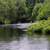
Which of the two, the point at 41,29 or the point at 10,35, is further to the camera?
the point at 41,29

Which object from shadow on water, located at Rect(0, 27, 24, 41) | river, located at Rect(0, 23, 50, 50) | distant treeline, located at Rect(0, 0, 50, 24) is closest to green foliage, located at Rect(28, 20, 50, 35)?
shadow on water, located at Rect(0, 27, 24, 41)

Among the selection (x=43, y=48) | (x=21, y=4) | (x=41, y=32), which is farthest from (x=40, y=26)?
(x=21, y=4)

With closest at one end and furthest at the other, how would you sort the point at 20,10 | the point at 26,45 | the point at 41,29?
the point at 26,45 < the point at 41,29 < the point at 20,10

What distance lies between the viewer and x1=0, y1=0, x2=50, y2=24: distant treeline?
26.4 meters

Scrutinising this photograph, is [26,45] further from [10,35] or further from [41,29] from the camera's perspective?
[41,29]

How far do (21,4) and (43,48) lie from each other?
17370mm

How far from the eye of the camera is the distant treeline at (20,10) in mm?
26375

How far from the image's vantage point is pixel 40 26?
1981cm

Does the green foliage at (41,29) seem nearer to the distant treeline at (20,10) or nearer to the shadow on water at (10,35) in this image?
the shadow on water at (10,35)

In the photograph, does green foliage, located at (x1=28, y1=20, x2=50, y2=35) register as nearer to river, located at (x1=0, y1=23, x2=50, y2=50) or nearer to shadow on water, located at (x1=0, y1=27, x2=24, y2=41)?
shadow on water, located at (x1=0, y1=27, x2=24, y2=41)

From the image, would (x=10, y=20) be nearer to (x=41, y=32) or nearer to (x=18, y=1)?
(x=18, y=1)

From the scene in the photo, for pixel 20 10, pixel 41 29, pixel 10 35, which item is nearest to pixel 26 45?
pixel 10 35

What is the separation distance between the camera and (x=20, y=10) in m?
28.7

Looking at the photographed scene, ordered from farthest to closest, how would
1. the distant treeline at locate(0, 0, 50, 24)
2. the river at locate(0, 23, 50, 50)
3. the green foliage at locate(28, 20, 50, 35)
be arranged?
the distant treeline at locate(0, 0, 50, 24)
the green foliage at locate(28, 20, 50, 35)
the river at locate(0, 23, 50, 50)
